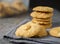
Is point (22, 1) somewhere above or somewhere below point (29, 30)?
above

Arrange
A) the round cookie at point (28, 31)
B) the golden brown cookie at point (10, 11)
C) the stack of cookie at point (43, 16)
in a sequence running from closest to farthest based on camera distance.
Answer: the round cookie at point (28, 31) < the stack of cookie at point (43, 16) < the golden brown cookie at point (10, 11)

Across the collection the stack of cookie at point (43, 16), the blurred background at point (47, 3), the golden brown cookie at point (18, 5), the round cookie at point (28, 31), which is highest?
the blurred background at point (47, 3)

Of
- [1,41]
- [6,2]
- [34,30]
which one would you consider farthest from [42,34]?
[6,2]

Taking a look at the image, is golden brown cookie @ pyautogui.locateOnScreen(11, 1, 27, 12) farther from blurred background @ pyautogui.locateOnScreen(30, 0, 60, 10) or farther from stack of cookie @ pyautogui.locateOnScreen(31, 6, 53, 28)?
stack of cookie @ pyautogui.locateOnScreen(31, 6, 53, 28)

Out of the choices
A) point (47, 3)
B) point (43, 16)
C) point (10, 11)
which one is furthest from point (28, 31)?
point (47, 3)

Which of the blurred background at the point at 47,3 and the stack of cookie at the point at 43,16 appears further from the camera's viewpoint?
the blurred background at the point at 47,3

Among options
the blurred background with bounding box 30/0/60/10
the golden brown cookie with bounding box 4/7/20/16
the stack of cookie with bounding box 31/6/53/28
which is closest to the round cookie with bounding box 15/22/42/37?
the stack of cookie with bounding box 31/6/53/28

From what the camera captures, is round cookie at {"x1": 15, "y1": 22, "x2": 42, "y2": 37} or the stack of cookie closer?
round cookie at {"x1": 15, "y1": 22, "x2": 42, "y2": 37}

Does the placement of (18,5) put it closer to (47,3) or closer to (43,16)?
(47,3)

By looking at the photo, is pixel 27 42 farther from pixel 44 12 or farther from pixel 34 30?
pixel 44 12

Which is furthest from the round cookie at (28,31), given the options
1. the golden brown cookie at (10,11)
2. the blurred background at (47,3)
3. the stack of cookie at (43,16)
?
the blurred background at (47,3)

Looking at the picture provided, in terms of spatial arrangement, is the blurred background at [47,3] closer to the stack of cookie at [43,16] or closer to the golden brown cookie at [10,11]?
the golden brown cookie at [10,11]
